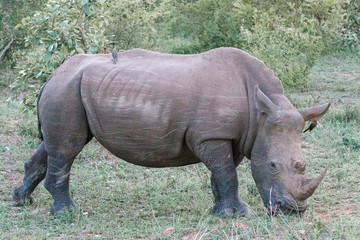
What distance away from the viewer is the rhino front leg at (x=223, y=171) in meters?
6.50

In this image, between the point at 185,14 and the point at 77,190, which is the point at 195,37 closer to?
the point at 185,14

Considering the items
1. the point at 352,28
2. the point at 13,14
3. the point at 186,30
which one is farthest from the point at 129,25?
the point at 352,28

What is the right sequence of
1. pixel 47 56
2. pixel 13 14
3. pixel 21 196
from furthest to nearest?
1. pixel 13 14
2. pixel 47 56
3. pixel 21 196

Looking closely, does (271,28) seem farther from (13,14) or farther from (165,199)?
(165,199)

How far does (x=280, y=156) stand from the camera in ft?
20.5

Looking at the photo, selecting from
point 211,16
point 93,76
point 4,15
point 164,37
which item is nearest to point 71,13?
point 93,76

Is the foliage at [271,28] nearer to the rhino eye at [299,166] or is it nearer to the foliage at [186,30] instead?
the foliage at [186,30]

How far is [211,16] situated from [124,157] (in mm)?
8104

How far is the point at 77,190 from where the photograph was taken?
307 inches

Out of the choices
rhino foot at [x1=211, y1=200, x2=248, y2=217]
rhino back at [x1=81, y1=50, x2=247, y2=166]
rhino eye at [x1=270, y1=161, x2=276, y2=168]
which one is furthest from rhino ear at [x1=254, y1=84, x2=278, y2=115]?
rhino foot at [x1=211, y1=200, x2=248, y2=217]

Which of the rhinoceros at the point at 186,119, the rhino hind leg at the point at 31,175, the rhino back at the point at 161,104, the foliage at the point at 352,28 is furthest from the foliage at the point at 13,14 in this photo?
the rhino back at the point at 161,104

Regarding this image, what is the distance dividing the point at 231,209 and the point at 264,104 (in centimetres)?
106

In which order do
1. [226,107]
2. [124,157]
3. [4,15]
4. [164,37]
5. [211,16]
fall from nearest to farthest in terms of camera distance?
[226,107] → [124,157] → [4,15] → [211,16] → [164,37]

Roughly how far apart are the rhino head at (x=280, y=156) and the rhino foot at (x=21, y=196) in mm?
2448
